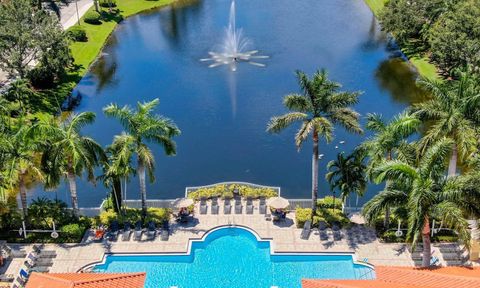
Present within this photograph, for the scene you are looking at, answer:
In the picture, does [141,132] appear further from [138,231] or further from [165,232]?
[165,232]

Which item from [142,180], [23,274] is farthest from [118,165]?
[23,274]

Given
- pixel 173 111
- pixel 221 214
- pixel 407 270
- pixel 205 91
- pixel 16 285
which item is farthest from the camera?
pixel 205 91

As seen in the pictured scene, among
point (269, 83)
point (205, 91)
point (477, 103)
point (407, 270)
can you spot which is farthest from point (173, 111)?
point (407, 270)

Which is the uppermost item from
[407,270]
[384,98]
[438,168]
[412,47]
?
[412,47]

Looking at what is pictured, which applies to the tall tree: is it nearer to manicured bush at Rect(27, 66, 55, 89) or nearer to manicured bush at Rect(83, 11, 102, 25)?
manicured bush at Rect(27, 66, 55, 89)

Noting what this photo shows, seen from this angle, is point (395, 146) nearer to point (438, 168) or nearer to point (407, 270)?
point (438, 168)

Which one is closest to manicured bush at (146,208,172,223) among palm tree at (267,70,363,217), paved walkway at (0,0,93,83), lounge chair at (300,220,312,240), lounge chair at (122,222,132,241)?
lounge chair at (122,222,132,241)
